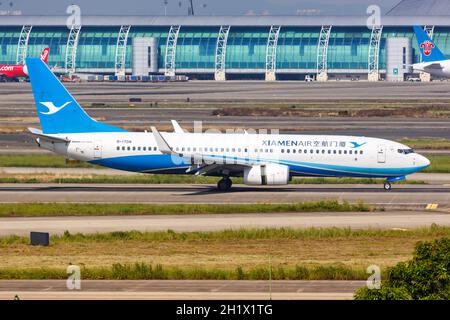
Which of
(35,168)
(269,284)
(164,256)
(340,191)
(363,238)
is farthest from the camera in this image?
(35,168)

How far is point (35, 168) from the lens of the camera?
7769cm

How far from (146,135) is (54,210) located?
13.0 metres

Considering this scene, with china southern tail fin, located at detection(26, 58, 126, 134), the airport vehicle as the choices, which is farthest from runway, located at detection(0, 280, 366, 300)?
the airport vehicle

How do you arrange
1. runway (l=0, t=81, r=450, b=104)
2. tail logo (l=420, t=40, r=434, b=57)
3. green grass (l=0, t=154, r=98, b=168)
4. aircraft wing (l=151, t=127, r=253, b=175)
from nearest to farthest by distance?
aircraft wing (l=151, t=127, r=253, b=175) < green grass (l=0, t=154, r=98, b=168) < tail logo (l=420, t=40, r=434, b=57) < runway (l=0, t=81, r=450, b=104)

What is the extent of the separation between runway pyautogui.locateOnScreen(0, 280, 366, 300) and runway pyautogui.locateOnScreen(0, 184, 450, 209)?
77.7 feet

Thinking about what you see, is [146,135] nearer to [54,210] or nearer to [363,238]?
[54,210]

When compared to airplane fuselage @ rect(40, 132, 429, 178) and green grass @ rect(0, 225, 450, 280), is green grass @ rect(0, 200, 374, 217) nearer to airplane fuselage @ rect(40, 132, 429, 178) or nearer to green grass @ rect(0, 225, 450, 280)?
green grass @ rect(0, 225, 450, 280)

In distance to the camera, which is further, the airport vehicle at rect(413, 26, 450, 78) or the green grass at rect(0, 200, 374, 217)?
the airport vehicle at rect(413, 26, 450, 78)

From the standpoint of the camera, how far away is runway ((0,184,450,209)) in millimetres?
61531

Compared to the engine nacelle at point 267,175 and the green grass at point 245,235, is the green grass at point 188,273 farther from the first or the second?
the engine nacelle at point 267,175

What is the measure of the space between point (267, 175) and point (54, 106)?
14.5m

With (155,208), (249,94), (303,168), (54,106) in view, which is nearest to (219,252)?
(155,208)

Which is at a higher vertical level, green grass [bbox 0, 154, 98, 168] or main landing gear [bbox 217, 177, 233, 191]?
green grass [bbox 0, 154, 98, 168]
